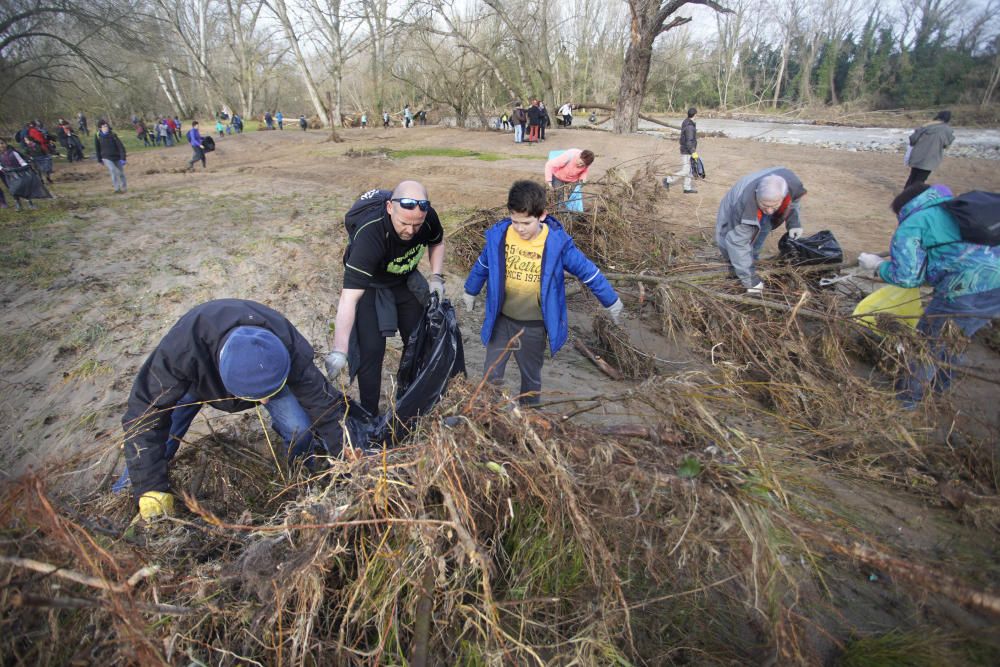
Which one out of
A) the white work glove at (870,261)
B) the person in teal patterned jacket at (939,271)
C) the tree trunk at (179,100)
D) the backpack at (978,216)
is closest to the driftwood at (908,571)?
the person in teal patterned jacket at (939,271)

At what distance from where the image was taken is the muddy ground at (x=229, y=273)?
2.61 metres

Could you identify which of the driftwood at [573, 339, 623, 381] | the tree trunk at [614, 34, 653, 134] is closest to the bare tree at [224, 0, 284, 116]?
the tree trunk at [614, 34, 653, 134]

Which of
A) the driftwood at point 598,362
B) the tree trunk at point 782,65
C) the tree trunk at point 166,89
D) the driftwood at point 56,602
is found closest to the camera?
the driftwood at point 56,602

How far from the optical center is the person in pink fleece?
5254 mm

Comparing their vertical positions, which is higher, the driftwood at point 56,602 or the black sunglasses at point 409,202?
the black sunglasses at point 409,202

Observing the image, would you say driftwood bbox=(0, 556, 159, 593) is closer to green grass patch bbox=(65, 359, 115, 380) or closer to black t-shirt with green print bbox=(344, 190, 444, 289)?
black t-shirt with green print bbox=(344, 190, 444, 289)

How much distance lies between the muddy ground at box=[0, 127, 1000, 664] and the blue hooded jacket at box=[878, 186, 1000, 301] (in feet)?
2.01

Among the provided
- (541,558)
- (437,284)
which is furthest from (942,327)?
(437,284)

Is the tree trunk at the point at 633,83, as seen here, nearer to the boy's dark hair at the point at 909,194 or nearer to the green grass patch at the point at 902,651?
the boy's dark hair at the point at 909,194

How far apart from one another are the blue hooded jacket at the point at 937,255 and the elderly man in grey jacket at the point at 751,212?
2.67 ft

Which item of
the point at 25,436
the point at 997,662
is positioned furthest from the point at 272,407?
the point at 997,662

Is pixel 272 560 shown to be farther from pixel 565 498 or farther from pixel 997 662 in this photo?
pixel 997 662

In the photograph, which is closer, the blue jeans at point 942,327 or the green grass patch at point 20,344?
the blue jeans at point 942,327

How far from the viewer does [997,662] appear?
1272mm
